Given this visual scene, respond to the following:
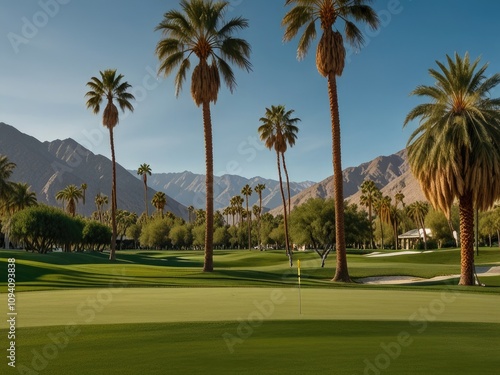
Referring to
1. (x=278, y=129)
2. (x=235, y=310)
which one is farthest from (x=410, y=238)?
(x=235, y=310)

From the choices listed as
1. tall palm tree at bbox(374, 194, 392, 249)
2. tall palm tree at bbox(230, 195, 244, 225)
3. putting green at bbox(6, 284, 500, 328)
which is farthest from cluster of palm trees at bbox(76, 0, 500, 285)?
tall palm tree at bbox(230, 195, 244, 225)

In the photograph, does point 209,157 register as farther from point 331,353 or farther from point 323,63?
point 331,353

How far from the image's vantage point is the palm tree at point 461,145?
31.6 meters

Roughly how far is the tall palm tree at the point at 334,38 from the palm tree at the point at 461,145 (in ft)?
16.3

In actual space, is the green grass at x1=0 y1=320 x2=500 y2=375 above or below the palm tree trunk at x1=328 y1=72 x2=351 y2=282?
below

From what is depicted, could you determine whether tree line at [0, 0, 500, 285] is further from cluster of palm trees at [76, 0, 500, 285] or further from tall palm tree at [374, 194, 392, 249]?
tall palm tree at [374, 194, 392, 249]

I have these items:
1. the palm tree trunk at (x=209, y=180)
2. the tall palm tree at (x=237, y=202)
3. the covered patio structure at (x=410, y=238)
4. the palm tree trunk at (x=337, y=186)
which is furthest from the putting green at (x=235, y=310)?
the tall palm tree at (x=237, y=202)

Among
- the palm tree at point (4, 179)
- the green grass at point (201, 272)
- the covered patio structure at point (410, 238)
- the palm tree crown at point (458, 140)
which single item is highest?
the palm tree at point (4, 179)

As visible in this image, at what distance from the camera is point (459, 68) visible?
33625mm

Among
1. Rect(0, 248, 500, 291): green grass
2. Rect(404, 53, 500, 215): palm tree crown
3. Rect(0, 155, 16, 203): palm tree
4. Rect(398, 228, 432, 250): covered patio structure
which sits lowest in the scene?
Rect(0, 248, 500, 291): green grass

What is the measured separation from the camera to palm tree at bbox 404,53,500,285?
3159 centimetres

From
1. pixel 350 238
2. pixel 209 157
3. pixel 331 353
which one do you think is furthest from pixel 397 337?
pixel 350 238

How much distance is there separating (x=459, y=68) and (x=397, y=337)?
27.2 metres

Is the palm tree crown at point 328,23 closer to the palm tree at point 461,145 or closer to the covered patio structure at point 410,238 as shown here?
the palm tree at point 461,145
